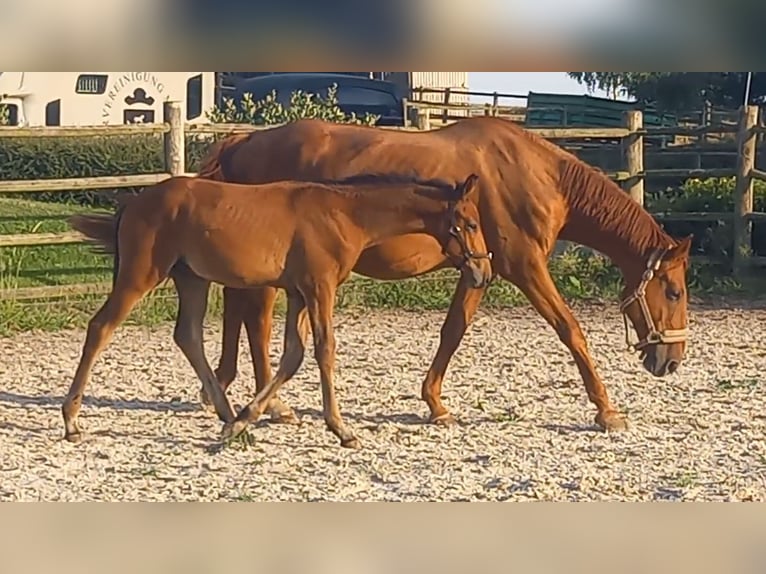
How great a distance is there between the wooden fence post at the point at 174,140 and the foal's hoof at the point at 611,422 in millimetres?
4527

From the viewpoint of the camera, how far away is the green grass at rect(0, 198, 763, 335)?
8727 mm

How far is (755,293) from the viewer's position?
991cm

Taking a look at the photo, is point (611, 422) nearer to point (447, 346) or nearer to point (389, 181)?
point (447, 346)

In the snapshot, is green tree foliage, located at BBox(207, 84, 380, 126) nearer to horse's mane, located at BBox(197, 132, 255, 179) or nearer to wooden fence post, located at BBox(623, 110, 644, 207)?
wooden fence post, located at BBox(623, 110, 644, 207)

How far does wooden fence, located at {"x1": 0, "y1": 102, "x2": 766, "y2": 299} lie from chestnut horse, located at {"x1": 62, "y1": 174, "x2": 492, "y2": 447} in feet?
12.1

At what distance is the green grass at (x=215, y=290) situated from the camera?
28.6 ft

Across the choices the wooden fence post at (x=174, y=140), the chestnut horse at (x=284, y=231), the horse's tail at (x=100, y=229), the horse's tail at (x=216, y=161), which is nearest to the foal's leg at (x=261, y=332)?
the horse's tail at (x=216, y=161)

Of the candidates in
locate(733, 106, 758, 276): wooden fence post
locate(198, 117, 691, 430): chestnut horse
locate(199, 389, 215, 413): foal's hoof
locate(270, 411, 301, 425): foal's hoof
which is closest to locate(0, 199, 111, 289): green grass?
locate(199, 389, 215, 413): foal's hoof

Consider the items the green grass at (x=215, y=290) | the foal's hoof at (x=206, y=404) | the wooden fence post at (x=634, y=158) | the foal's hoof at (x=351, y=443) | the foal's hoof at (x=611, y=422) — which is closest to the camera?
the foal's hoof at (x=351, y=443)

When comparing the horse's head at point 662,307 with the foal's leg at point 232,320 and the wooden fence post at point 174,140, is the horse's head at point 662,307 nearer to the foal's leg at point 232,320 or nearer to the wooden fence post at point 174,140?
the foal's leg at point 232,320

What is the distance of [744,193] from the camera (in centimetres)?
Answer: 1019
